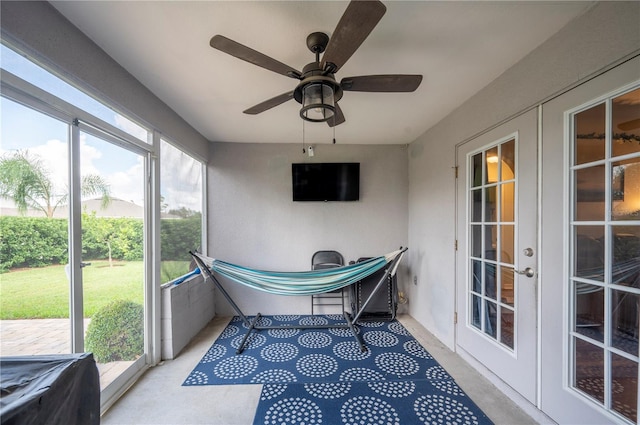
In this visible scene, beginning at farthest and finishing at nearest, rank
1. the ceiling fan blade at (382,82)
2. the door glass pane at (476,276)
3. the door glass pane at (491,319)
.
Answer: the door glass pane at (476,276), the door glass pane at (491,319), the ceiling fan blade at (382,82)

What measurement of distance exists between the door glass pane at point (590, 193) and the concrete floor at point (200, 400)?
132 centimetres

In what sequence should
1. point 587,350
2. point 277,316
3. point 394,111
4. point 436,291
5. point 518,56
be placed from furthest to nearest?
1. point 277,316
2. point 436,291
3. point 394,111
4. point 518,56
5. point 587,350

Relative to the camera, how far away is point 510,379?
1.69 metres

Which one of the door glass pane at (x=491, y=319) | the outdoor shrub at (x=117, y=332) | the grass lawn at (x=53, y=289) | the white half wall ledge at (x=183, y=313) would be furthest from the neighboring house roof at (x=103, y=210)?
the door glass pane at (x=491, y=319)

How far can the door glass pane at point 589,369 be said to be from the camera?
1213mm

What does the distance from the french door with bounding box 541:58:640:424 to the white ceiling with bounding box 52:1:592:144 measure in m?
0.51

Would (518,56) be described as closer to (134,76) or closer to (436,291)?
(436,291)

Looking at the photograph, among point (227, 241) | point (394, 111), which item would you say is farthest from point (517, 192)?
point (227, 241)

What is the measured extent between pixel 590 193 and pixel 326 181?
237 cm

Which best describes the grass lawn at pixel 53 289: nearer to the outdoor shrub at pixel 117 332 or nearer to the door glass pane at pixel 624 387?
the outdoor shrub at pixel 117 332

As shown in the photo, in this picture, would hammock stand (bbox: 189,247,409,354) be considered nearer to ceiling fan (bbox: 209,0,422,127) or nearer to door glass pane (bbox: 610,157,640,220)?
door glass pane (bbox: 610,157,640,220)

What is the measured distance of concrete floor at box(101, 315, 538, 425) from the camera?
5.00ft

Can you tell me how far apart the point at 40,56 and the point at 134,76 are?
2.12 feet

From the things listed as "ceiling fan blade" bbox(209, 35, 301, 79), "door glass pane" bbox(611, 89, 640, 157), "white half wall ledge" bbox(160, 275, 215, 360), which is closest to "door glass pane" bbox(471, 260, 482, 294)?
"door glass pane" bbox(611, 89, 640, 157)
